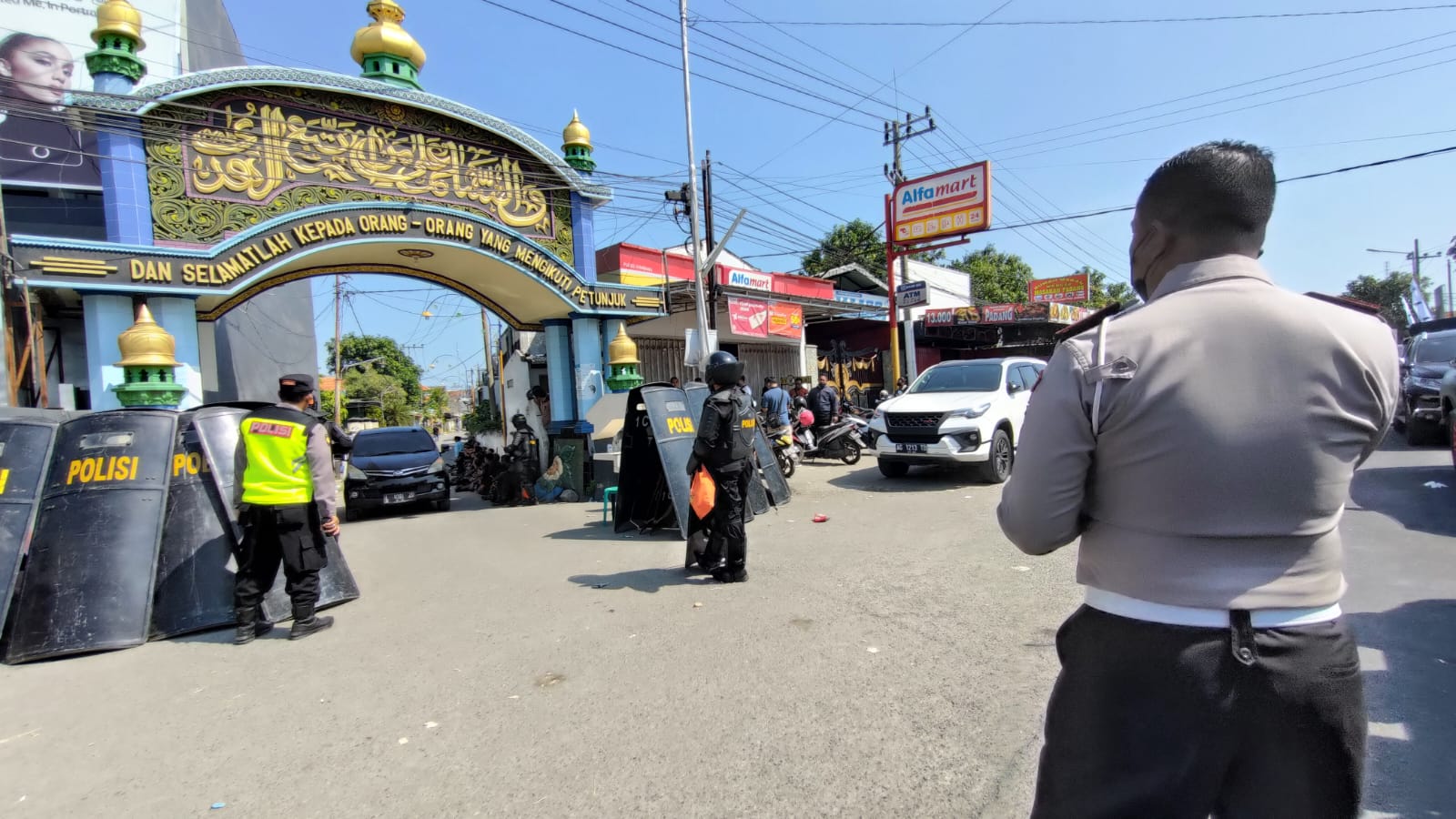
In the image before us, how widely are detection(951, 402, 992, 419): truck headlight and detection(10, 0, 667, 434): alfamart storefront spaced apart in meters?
5.59

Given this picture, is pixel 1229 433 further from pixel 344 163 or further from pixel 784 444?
pixel 344 163

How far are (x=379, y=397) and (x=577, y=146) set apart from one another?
113 feet

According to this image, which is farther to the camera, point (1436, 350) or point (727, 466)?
point (1436, 350)

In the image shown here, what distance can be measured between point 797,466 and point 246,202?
8.96m

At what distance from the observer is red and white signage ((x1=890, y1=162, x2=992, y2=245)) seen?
16859mm

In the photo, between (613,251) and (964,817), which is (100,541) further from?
(613,251)

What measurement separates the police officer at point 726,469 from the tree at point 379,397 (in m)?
37.9

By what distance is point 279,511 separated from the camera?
15.2ft

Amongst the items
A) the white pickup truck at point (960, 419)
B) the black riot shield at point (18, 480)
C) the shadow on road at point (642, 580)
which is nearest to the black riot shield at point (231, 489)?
the black riot shield at point (18, 480)

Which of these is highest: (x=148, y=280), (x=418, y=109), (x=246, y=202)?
(x=418, y=109)

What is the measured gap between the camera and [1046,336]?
27.6 m

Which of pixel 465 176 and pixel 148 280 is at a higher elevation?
pixel 465 176

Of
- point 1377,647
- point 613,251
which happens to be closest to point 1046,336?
point 613,251

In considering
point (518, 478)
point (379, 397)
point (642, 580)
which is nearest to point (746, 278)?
point (518, 478)
